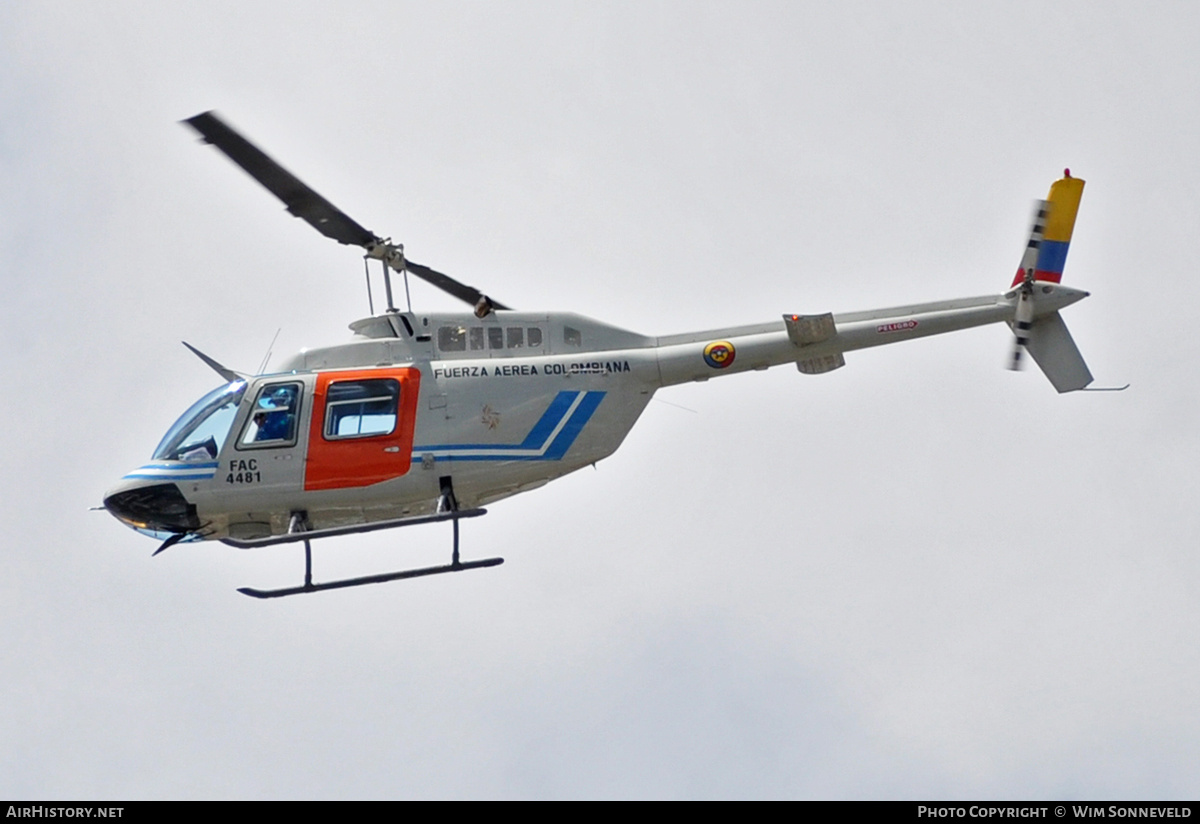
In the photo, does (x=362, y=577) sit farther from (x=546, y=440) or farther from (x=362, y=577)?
(x=546, y=440)

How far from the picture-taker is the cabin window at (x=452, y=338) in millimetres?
18969

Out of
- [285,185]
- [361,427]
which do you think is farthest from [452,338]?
[285,185]

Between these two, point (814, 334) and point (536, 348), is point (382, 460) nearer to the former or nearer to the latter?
point (536, 348)

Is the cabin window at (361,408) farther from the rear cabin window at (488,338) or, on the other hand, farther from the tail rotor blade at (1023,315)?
the tail rotor blade at (1023,315)

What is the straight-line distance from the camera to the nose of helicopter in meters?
19.1

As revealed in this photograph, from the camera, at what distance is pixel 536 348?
18.9 m

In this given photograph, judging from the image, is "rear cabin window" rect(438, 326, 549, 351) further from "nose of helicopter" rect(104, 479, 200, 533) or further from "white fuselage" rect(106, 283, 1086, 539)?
"nose of helicopter" rect(104, 479, 200, 533)

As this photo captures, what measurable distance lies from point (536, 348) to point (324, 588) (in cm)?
271

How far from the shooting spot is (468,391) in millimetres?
18750

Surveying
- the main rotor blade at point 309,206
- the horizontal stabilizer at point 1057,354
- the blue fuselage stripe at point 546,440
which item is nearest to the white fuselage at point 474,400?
the blue fuselage stripe at point 546,440

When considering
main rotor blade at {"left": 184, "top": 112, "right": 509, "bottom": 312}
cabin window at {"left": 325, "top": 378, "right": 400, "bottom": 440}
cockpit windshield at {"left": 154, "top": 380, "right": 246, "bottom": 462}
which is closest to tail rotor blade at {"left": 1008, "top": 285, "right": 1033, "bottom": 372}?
main rotor blade at {"left": 184, "top": 112, "right": 509, "bottom": 312}
